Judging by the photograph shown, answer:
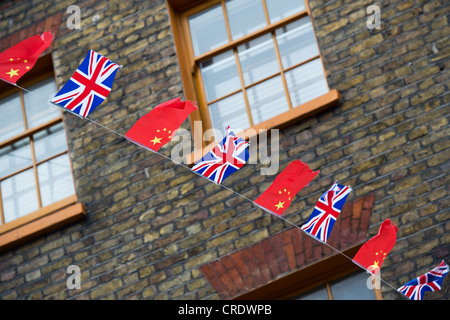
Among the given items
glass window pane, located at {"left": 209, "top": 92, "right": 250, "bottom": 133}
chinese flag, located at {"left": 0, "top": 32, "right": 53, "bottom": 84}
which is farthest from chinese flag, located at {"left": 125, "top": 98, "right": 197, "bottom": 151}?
glass window pane, located at {"left": 209, "top": 92, "right": 250, "bottom": 133}

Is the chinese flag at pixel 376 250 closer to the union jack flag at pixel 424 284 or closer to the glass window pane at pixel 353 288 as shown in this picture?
the union jack flag at pixel 424 284

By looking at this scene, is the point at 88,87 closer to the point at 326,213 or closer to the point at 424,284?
the point at 326,213

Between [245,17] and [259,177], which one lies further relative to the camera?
[245,17]

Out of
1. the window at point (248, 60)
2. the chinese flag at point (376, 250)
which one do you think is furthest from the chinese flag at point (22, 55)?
the chinese flag at point (376, 250)

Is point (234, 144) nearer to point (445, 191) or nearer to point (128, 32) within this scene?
point (445, 191)

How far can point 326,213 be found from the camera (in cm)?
524

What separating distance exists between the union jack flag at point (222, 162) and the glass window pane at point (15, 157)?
2731 millimetres

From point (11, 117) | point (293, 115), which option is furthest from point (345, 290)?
point (11, 117)

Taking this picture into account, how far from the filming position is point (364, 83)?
252 inches

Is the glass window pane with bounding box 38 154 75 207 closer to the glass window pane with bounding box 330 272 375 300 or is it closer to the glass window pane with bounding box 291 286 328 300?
the glass window pane with bounding box 291 286 328 300

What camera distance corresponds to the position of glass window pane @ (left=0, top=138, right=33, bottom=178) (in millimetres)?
7477

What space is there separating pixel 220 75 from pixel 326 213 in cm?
228

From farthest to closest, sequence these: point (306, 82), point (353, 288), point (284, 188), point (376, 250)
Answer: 1. point (306, 82)
2. point (353, 288)
3. point (284, 188)
4. point (376, 250)

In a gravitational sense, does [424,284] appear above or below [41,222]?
below
